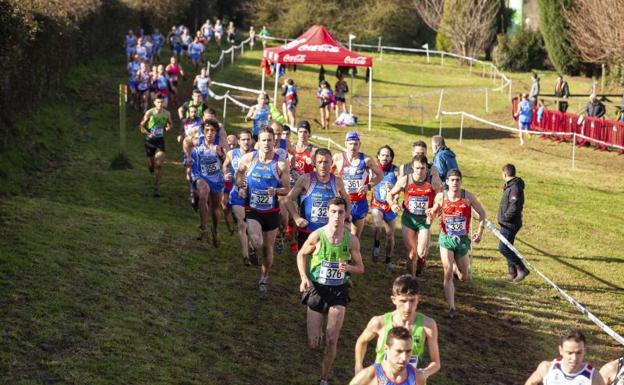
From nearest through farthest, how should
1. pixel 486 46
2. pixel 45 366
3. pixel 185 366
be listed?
pixel 45 366
pixel 185 366
pixel 486 46

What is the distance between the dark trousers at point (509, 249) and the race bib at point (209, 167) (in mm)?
4575

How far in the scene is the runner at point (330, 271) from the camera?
9.85 meters

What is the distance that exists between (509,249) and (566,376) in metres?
7.85

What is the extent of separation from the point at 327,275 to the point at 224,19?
64502mm

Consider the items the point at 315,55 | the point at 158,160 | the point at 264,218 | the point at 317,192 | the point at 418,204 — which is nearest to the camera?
the point at 317,192

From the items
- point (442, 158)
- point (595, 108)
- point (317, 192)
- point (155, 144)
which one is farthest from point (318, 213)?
point (595, 108)

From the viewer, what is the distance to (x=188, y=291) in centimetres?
1270

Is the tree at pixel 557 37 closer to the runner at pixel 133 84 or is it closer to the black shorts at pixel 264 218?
the runner at pixel 133 84

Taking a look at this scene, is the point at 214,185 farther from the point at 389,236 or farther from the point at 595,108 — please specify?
the point at 595,108

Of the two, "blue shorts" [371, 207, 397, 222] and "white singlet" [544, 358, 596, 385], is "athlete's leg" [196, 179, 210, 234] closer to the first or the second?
"blue shorts" [371, 207, 397, 222]

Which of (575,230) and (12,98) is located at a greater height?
(12,98)

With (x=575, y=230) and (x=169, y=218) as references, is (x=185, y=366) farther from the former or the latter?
(x=575, y=230)

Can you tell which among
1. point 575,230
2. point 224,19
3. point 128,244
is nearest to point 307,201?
point 128,244

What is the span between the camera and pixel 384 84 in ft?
166
